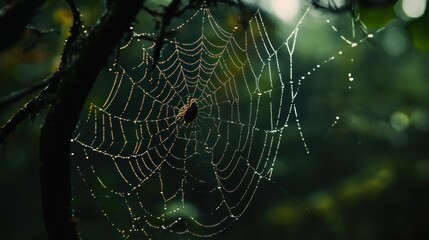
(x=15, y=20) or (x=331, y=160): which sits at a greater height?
(x=331, y=160)

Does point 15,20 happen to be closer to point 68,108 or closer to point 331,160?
point 68,108

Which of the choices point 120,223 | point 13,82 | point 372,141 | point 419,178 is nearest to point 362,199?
point 419,178

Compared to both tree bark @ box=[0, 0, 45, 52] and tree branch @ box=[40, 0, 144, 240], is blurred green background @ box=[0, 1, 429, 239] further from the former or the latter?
tree bark @ box=[0, 0, 45, 52]

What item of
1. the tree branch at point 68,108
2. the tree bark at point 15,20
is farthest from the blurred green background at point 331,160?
the tree bark at point 15,20

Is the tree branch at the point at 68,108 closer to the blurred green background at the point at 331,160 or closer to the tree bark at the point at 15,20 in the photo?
the tree bark at the point at 15,20

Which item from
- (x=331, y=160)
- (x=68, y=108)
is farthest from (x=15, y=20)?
(x=331, y=160)

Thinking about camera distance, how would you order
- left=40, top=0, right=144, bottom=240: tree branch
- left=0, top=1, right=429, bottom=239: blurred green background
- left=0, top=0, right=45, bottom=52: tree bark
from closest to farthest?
left=0, top=0, right=45, bottom=52: tree bark, left=40, top=0, right=144, bottom=240: tree branch, left=0, top=1, right=429, bottom=239: blurred green background

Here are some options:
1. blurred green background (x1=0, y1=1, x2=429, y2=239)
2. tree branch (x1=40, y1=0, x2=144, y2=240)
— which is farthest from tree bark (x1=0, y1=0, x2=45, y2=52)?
blurred green background (x1=0, y1=1, x2=429, y2=239)
